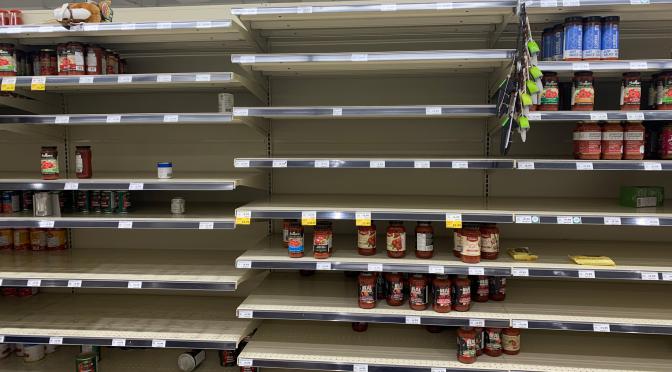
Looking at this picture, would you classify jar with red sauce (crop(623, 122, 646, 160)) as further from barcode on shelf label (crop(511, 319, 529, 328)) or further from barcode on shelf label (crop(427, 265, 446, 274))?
barcode on shelf label (crop(427, 265, 446, 274))

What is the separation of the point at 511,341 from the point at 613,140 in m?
1.14

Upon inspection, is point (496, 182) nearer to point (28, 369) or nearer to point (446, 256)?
point (446, 256)

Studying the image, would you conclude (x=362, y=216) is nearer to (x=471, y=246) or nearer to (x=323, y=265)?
(x=323, y=265)

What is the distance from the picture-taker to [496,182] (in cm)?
283

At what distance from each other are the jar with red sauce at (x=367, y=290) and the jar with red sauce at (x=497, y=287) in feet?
2.13

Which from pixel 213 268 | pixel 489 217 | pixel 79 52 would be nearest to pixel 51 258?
pixel 213 268

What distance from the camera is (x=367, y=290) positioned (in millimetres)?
2299

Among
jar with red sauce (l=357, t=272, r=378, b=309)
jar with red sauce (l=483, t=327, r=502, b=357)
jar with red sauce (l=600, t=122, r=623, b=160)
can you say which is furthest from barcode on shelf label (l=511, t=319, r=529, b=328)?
jar with red sauce (l=600, t=122, r=623, b=160)

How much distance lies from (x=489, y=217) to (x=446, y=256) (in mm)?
339

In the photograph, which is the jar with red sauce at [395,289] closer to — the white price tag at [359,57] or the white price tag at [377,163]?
the white price tag at [377,163]

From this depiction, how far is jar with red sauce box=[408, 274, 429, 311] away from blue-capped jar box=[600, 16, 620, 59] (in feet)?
4.59

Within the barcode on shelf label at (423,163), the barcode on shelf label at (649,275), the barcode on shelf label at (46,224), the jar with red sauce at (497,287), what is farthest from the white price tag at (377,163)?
the barcode on shelf label at (46,224)

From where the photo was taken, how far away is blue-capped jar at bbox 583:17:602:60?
2121mm

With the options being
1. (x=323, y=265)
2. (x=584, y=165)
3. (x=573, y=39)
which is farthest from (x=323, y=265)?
(x=573, y=39)
